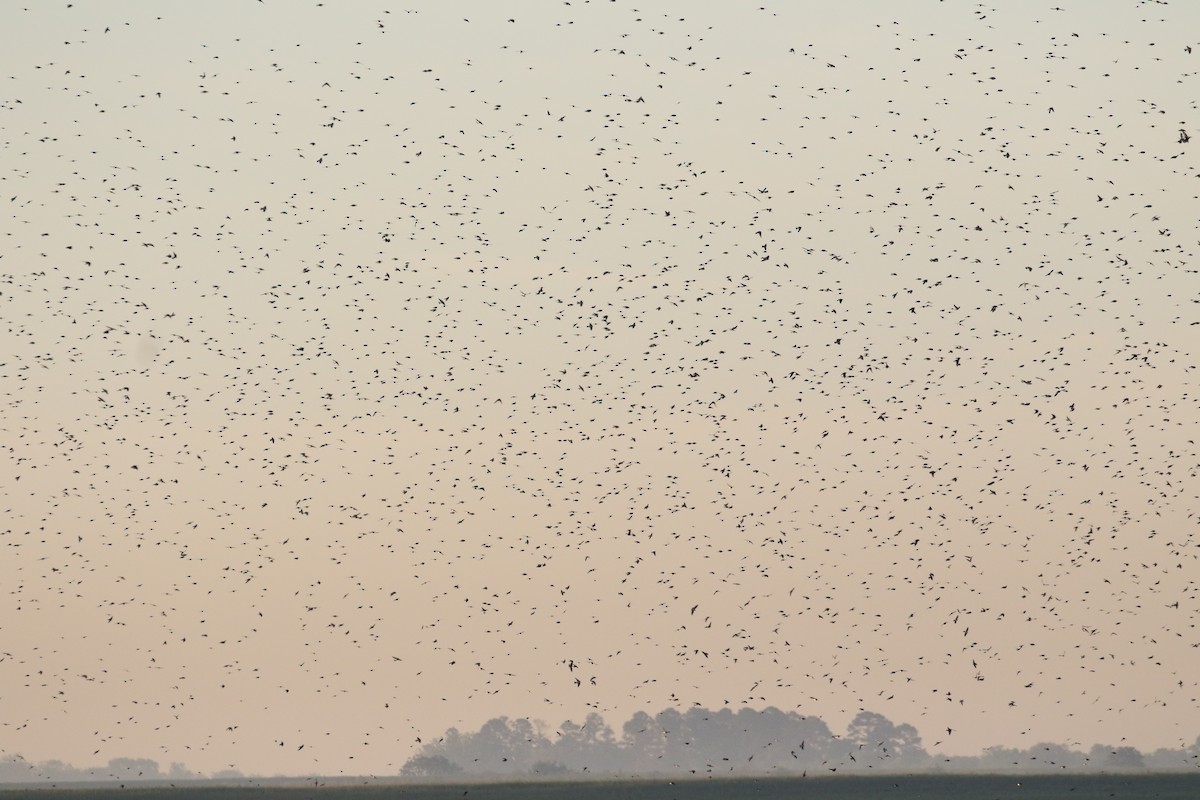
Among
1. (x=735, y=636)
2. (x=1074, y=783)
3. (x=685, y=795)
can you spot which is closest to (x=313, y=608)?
(x=735, y=636)

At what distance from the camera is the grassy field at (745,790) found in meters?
58.6

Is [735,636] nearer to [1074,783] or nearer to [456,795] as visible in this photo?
[456,795]

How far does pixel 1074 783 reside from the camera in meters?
61.7

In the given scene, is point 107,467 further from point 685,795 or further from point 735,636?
point 685,795

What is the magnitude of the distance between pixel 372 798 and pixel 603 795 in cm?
777

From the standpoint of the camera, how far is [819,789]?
6100 centimetres

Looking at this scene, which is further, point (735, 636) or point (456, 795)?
point (456, 795)

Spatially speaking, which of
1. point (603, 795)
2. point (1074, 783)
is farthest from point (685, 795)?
point (1074, 783)

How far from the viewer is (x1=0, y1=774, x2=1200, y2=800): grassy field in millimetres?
58562

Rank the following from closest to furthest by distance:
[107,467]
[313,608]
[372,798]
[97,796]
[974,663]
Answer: [107,467] → [313,608] → [974,663] → [97,796] → [372,798]

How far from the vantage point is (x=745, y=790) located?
6172 centimetres

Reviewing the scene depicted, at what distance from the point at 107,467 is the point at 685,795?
26.9m

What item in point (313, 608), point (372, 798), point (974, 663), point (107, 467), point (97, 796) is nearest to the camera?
point (107, 467)

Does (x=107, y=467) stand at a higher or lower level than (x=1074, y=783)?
higher
